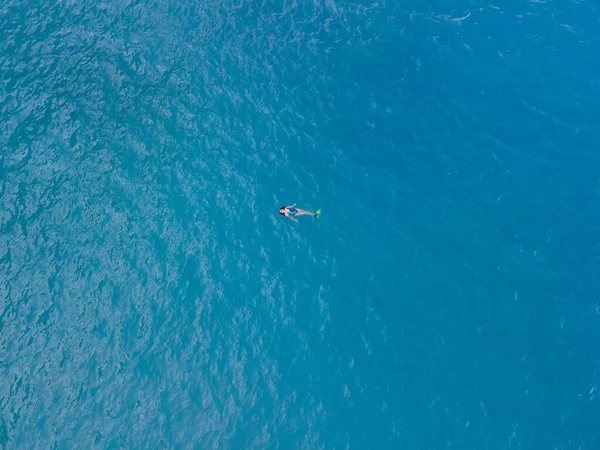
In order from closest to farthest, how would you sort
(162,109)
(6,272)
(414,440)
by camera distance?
(414,440) → (6,272) → (162,109)

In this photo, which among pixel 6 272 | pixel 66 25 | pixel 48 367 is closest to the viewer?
pixel 48 367

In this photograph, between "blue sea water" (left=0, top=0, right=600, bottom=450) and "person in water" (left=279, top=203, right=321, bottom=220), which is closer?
"blue sea water" (left=0, top=0, right=600, bottom=450)

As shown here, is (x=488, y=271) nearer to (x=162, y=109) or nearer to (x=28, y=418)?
(x=162, y=109)

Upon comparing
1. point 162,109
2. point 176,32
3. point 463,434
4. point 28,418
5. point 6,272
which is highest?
point 176,32

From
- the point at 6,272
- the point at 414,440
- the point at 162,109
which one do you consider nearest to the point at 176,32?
the point at 162,109

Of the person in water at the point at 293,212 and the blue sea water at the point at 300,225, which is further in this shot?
the person in water at the point at 293,212
